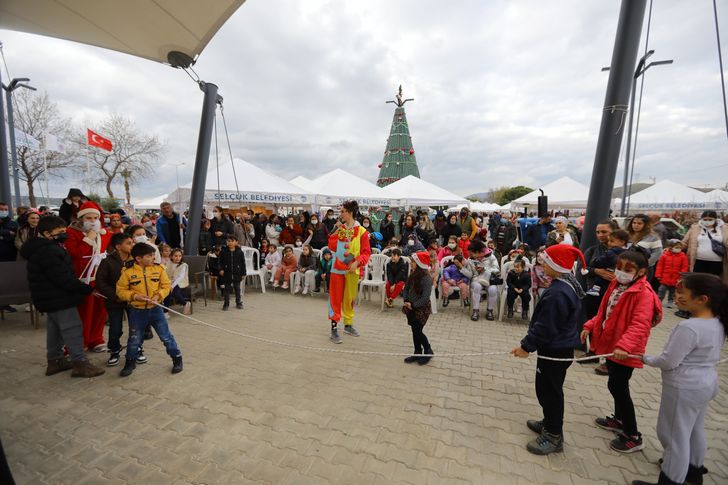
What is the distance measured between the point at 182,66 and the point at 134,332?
3542 mm

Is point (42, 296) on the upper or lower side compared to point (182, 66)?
lower

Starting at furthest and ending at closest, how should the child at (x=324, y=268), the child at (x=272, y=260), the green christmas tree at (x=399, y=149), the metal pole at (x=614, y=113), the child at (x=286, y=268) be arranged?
the green christmas tree at (x=399, y=149) < the child at (x=272, y=260) < the child at (x=286, y=268) < the child at (x=324, y=268) < the metal pole at (x=614, y=113)

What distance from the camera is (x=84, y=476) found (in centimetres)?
213

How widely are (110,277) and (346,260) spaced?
9.42 feet

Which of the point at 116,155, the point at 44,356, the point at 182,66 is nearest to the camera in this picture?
the point at 44,356

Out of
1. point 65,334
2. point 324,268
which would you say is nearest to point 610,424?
point 65,334

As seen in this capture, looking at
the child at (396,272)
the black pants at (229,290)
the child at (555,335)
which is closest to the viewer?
the child at (555,335)

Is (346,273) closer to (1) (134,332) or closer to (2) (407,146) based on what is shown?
(1) (134,332)

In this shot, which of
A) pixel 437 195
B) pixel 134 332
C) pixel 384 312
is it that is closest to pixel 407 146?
pixel 437 195

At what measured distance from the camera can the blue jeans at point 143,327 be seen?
3447 millimetres

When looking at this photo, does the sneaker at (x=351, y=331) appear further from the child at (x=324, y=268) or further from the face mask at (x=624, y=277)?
the face mask at (x=624, y=277)

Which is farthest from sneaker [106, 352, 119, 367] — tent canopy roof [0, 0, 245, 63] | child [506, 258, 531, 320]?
child [506, 258, 531, 320]

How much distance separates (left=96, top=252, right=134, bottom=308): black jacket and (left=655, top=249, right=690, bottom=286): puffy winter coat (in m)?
9.18

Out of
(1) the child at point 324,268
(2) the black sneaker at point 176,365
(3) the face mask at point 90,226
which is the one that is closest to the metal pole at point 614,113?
(1) the child at point 324,268
